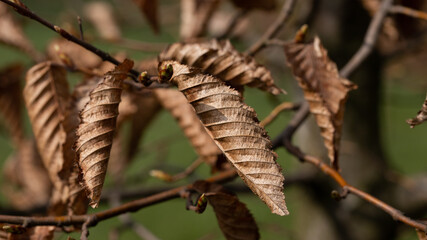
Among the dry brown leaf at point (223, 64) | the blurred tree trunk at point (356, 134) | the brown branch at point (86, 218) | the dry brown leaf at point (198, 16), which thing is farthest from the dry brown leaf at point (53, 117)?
the blurred tree trunk at point (356, 134)

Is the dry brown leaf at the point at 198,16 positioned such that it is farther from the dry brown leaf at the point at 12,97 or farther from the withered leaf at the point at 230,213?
the withered leaf at the point at 230,213

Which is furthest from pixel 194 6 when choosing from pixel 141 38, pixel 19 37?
pixel 141 38

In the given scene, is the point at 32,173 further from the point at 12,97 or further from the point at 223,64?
the point at 223,64

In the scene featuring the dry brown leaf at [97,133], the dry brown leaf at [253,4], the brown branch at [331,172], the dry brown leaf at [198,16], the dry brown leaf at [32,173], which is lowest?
the brown branch at [331,172]

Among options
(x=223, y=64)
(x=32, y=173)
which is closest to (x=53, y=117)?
(x=223, y=64)

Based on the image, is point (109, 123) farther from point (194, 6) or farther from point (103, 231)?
point (103, 231)

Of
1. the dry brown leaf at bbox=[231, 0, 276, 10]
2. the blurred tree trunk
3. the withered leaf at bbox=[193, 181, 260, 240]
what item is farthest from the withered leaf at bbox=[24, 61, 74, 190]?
the blurred tree trunk
